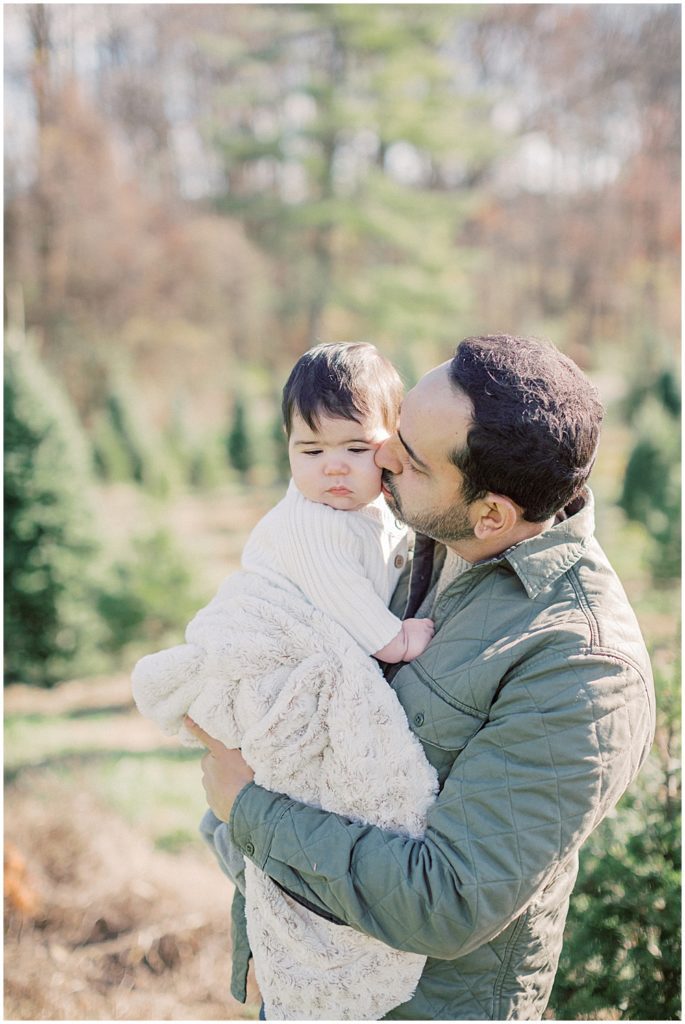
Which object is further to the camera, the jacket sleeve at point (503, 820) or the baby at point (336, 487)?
the baby at point (336, 487)

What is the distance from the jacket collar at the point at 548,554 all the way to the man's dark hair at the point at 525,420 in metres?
0.06

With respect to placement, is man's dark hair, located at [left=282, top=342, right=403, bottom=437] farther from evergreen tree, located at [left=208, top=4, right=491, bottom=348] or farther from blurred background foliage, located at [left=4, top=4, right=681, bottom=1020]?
evergreen tree, located at [left=208, top=4, right=491, bottom=348]

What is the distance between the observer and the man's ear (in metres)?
1.60

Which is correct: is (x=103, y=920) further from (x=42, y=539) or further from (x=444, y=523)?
(x=42, y=539)

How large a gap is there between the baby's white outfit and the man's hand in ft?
0.11

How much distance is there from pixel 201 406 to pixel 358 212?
5.64 m

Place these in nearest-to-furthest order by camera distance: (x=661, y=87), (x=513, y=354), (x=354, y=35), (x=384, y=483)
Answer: (x=513, y=354)
(x=384, y=483)
(x=354, y=35)
(x=661, y=87)

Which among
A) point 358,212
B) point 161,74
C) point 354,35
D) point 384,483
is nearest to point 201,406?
point 358,212

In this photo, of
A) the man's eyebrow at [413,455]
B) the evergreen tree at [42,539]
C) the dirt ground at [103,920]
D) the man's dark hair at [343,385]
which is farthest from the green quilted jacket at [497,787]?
the evergreen tree at [42,539]

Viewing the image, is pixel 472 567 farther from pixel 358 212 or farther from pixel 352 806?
pixel 358 212

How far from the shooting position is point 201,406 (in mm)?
19984

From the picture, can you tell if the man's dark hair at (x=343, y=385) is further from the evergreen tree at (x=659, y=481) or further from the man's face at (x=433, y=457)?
the evergreen tree at (x=659, y=481)

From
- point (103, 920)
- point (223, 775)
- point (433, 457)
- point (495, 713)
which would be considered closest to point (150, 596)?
point (103, 920)

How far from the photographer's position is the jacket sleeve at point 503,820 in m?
1.40
